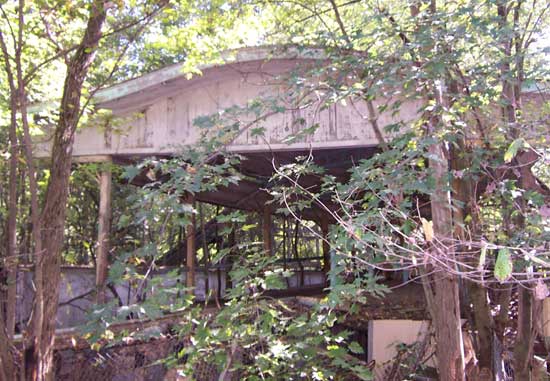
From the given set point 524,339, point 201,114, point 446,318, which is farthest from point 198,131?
point 524,339

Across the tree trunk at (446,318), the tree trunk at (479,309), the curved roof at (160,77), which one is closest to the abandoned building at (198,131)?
the curved roof at (160,77)

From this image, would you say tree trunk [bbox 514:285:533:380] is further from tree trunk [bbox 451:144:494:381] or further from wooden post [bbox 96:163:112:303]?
wooden post [bbox 96:163:112:303]

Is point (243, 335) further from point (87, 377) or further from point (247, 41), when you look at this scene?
point (247, 41)

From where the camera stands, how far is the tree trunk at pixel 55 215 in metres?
4.99

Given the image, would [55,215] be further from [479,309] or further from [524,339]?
[524,339]

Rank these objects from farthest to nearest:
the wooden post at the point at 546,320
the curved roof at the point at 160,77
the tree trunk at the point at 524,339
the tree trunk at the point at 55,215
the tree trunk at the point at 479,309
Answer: the wooden post at the point at 546,320 → the curved roof at the point at 160,77 → the tree trunk at the point at 479,309 → the tree trunk at the point at 524,339 → the tree trunk at the point at 55,215

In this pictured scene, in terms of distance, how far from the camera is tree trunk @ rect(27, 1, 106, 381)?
499cm

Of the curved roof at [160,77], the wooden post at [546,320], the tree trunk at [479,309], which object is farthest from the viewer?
the wooden post at [546,320]

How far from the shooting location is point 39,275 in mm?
5055

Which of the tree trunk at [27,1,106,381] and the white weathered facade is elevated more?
the white weathered facade

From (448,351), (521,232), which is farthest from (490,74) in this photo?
(448,351)

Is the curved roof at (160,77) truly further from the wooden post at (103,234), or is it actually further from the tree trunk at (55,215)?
the tree trunk at (55,215)

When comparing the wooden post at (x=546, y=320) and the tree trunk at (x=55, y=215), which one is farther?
the wooden post at (x=546, y=320)

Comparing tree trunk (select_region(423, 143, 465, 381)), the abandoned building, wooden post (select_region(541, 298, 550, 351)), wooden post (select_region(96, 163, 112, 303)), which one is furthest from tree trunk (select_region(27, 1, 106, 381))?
wooden post (select_region(541, 298, 550, 351))
